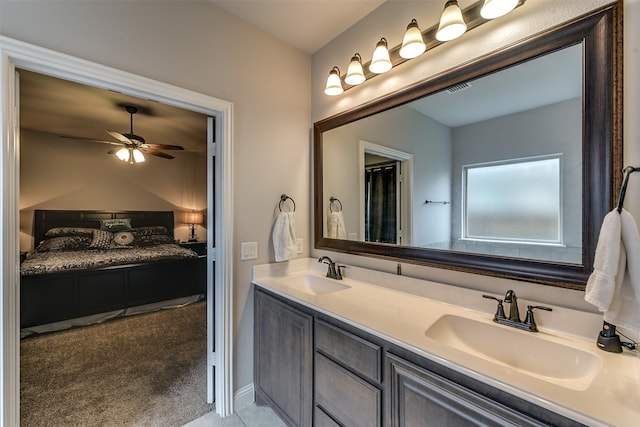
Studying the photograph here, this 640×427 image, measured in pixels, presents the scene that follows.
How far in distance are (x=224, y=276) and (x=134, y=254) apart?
9.31 ft

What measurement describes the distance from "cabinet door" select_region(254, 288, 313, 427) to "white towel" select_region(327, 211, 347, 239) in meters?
0.67

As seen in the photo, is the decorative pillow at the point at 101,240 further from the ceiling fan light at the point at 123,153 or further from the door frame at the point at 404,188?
the door frame at the point at 404,188

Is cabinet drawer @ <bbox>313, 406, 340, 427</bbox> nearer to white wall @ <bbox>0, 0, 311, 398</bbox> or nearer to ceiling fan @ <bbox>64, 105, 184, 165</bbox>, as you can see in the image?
white wall @ <bbox>0, 0, 311, 398</bbox>

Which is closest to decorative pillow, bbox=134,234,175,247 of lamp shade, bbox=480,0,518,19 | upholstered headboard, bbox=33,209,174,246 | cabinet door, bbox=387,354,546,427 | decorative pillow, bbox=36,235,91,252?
upholstered headboard, bbox=33,209,174,246

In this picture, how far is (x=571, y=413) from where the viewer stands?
65 cm

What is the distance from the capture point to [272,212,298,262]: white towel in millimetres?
2004

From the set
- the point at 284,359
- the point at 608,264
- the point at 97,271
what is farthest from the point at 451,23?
the point at 97,271

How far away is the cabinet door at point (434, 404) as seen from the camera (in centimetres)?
78

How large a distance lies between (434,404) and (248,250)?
141 centimetres

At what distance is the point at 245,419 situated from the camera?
1.77 m

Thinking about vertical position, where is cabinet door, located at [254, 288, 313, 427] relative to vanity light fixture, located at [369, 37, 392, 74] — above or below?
below

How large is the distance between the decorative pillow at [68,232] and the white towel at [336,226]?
4548 mm

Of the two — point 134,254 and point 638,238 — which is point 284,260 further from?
point 134,254

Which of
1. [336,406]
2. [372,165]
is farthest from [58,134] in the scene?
[336,406]
